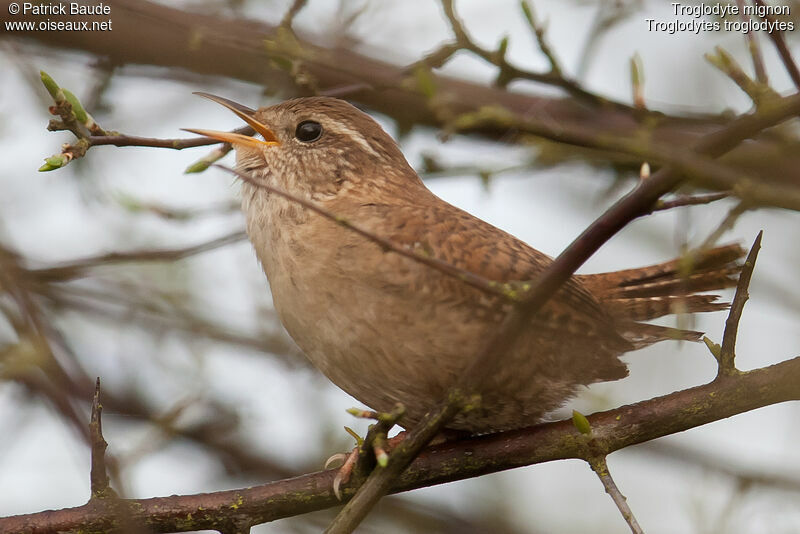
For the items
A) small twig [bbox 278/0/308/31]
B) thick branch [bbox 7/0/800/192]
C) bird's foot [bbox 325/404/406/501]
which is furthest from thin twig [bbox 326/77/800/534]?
small twig [bbox 278/0/308/31]

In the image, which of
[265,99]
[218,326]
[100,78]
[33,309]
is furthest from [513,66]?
[218,326]

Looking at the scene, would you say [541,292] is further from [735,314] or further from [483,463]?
[483,463]

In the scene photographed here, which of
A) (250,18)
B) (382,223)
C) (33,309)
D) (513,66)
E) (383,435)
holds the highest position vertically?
(250,18)

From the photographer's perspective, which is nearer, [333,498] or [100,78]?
[333,498]

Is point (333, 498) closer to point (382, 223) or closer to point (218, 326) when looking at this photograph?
point (382, 223)

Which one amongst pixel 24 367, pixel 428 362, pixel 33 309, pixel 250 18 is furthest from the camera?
pixel 250 18

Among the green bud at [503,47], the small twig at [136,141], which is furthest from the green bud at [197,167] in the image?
the green bud at [503,47]
